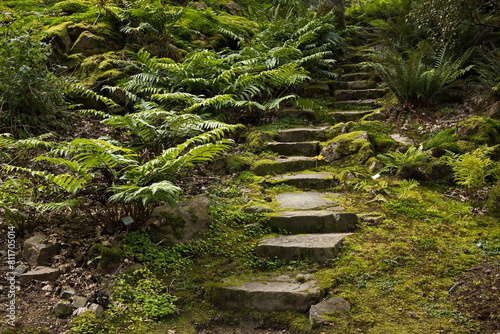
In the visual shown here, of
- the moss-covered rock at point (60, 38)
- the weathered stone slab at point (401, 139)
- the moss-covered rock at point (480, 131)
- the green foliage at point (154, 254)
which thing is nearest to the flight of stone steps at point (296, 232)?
the green foliage at point (154, 254)

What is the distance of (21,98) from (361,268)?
4463 mm

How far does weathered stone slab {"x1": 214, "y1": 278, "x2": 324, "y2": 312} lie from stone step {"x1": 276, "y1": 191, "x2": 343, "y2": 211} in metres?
1.23

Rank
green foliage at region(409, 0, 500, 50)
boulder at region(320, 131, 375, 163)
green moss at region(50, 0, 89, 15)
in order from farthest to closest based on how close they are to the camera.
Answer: green moss at region(50, 0, 89, 15) → green foliage at region(409, 0, 500, 50) → boulder at region(320, 131, 375, 163)

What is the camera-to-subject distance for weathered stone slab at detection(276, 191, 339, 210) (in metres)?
3.79

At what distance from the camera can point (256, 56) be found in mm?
6918

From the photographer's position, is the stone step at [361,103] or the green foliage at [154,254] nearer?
the green foliage at [154,254]

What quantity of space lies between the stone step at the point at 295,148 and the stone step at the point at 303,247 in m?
2.33

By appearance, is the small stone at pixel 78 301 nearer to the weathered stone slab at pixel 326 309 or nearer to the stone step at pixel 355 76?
the weathered stone slab at pixel 326 309

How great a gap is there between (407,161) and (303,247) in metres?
2.11

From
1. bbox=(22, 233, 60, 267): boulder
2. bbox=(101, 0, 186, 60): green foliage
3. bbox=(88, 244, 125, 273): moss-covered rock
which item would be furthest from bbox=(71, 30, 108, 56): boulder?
bbox=(88, 244, 125, 273): moss-covered rock

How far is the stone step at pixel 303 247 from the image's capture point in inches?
115

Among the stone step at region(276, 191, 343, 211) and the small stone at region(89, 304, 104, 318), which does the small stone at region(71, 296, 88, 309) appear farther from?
the stone step at region(276, 191, 343, 211)

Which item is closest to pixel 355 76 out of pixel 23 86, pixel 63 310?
A: pixel 23 86

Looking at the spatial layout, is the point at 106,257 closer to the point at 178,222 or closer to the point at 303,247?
the point at 178,222
